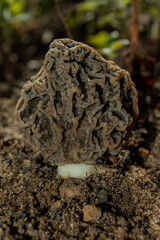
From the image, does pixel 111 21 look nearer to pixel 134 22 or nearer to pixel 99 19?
pixel 99 19

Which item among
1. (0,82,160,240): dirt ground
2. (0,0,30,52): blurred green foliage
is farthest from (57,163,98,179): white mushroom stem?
(0,0,30,52): blurred green foliage

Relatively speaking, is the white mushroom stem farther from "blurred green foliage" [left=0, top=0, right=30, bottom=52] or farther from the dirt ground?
"blurred green foliage" [left=0, top=0, right=30, bottom=52]

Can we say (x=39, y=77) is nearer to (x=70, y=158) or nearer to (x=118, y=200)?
(x=70, y=158)

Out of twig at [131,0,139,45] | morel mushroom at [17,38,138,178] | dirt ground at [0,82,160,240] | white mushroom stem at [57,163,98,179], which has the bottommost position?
dirt ground at [0,82,160,240]

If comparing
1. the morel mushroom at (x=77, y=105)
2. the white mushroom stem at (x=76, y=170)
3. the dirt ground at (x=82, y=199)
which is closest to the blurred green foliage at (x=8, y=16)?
the dirt ground at (x=82, y=199)

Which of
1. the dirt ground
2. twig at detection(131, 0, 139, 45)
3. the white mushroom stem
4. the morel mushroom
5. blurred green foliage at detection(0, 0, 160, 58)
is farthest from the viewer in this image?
blurred green foliage at detection(0, 0, 160, 58)

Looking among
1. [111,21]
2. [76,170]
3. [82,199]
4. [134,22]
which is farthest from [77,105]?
[111,21]

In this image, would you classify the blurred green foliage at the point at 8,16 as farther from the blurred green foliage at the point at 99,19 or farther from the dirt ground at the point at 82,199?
the dirt ground at the point at 82,199

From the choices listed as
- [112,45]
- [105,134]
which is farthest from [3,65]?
[105,134]
